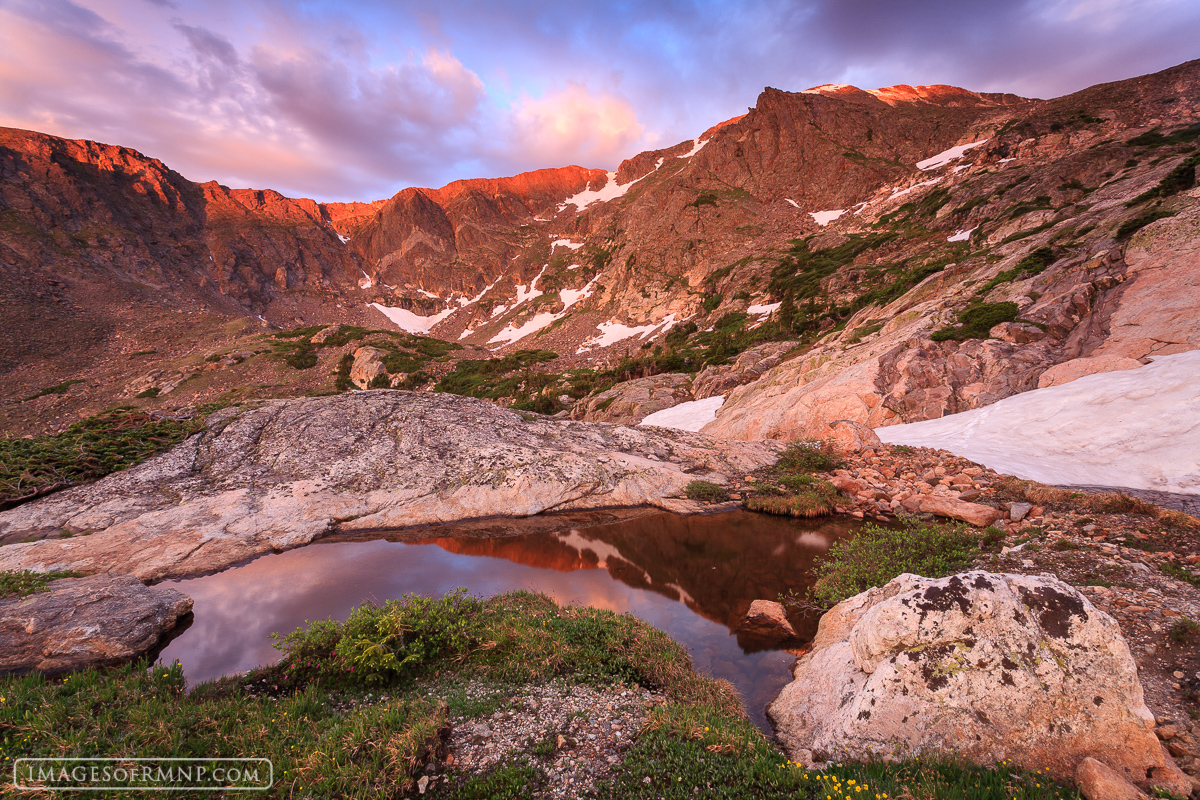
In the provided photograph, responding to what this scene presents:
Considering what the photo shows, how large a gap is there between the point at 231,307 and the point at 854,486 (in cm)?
21169

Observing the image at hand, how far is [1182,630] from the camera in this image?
731 cm

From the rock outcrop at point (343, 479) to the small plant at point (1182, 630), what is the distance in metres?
14.1

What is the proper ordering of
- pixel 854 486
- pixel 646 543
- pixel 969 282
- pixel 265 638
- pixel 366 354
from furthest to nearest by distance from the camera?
pixel 366 354, pixel 969 282, pixel 854 486, pixel 646 543, pixel 265 638

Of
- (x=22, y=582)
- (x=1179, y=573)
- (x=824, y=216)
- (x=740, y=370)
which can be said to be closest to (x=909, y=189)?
(x=824, y=216)

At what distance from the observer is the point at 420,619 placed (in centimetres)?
958

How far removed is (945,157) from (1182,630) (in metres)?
163

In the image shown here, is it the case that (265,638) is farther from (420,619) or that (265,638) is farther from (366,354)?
(366,354)

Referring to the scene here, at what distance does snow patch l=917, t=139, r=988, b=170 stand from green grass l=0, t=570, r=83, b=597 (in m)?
162

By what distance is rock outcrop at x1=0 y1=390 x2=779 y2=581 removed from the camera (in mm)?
14398

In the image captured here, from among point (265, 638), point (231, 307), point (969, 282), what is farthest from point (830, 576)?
point (231, 307)

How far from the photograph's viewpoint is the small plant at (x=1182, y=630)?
721 centimetres

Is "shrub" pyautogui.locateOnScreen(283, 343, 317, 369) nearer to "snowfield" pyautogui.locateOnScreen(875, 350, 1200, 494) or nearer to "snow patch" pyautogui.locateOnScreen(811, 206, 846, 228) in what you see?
"snowfield" pyautogui.locateOnScreen(875, 350, 1200, 494)

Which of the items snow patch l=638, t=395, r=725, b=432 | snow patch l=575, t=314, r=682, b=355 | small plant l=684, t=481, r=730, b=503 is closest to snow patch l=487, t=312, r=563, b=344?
snow patch l=575, t=314, r=682, b=355

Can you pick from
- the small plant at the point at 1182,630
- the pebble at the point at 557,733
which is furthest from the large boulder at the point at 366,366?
the small plant at the point at 1182,630
